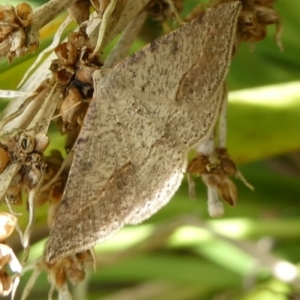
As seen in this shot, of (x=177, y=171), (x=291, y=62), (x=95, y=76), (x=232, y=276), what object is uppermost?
(x=95, y=76)

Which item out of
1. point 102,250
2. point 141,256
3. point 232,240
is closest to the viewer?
point 232,240

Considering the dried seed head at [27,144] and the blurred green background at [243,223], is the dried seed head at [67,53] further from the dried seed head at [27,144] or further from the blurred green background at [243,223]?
the blurred green background at [243,223]

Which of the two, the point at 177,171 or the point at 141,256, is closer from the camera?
the point at 177,171

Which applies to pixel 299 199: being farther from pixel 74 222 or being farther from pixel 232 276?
pixel 74 222

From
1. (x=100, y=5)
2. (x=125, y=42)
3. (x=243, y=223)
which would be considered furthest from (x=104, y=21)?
(x=243, y=223)

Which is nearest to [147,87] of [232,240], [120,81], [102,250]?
[120,81]

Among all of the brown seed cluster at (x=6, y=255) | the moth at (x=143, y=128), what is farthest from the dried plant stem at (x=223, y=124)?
the brown seed cluster at (x=6, y=255)

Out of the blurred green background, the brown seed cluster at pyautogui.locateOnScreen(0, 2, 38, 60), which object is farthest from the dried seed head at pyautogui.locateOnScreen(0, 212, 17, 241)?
the blurred green background

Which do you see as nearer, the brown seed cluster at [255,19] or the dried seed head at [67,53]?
the dried seed head at [67,53]
